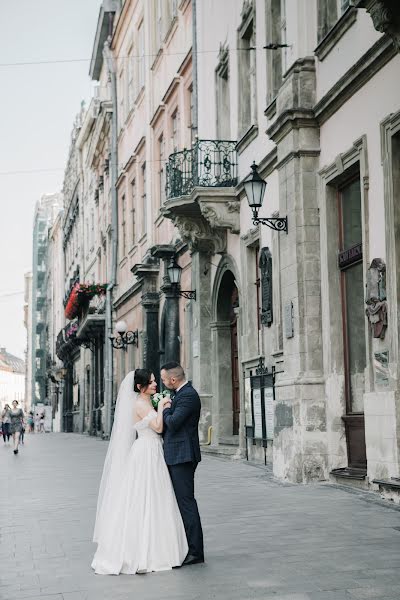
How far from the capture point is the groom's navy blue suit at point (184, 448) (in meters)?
7.89

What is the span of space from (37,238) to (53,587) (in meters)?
98.9

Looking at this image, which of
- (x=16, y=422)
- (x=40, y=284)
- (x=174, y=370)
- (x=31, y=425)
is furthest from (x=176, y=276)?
(x=40, y=284)

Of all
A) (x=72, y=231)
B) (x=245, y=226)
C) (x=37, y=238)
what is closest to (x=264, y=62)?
(x=245, y=226)

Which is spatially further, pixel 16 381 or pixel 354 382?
pixel 16 381

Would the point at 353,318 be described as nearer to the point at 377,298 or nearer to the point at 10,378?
the point at 377,298

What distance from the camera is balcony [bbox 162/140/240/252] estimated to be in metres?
19.6

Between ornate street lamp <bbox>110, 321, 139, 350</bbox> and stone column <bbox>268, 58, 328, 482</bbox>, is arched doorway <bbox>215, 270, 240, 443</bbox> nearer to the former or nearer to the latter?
stone column <bbox>268, 58, 328, 482</bbox>

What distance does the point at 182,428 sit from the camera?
7.99 metres

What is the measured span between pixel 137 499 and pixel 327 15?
29.4 feet

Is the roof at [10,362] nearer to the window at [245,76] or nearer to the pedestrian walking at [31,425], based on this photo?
the pedestrian walking at [31,425]

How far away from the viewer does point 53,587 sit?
698 centimetres

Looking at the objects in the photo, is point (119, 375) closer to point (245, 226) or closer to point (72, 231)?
point (245, 226)

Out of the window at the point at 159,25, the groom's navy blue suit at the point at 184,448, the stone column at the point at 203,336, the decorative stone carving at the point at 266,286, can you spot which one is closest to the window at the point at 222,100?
the stone column at the point at 203,336

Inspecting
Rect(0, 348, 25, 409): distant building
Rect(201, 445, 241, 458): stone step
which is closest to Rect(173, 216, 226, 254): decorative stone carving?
Rect(201, 445, 241, 458): stone step
